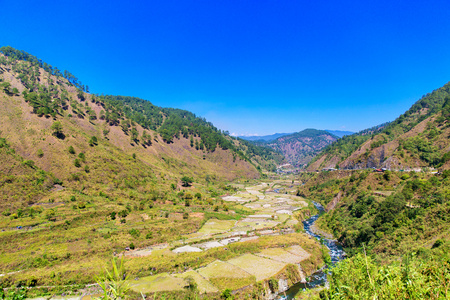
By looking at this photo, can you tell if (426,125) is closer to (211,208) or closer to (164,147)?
(211,208)

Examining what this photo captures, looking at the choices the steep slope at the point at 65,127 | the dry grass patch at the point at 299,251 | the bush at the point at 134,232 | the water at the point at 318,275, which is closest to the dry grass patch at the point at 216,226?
the bush at the point at 134,232

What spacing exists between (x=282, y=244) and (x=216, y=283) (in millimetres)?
24778

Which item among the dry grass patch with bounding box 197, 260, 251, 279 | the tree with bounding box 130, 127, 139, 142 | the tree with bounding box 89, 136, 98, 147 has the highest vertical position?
the tree with bounding box 130, 127, 139, 142

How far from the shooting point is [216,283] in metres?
38.2

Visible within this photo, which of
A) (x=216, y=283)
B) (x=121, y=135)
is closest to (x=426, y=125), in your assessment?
(x=216, y=283)

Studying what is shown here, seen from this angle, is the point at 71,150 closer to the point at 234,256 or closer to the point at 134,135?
the point at 134,135

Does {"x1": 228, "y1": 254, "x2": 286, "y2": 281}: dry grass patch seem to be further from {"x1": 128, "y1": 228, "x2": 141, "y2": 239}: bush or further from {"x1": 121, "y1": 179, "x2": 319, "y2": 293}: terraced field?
{"x1": 128, "y1": 228, "x2": 141, "y2": 239}: bush

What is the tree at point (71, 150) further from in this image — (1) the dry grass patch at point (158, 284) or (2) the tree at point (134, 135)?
(1) the dry grass patch at point (158, 284)

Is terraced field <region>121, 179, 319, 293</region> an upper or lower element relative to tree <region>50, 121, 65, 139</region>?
lower

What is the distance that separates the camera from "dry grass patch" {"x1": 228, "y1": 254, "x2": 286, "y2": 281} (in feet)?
138

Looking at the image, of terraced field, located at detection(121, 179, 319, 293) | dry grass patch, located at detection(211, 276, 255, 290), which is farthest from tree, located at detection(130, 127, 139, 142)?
dry grass patch, located at detection(211, 276, 255, 290)

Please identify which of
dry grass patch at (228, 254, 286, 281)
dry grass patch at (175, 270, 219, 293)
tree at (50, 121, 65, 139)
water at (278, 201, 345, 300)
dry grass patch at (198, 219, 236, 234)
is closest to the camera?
dry grass patch at (175, 270, 219, 293)

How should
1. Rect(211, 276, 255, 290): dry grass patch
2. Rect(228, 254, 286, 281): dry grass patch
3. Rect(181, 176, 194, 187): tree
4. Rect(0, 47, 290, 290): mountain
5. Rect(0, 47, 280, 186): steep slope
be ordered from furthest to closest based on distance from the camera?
Rect(181, 176, 194, 187): tree < Rect(0, 47, 280, 186): steep slope < Rect(0, 47, 290, 290): mountain < Rect(228, 254, 286, 281): dry grass patch < Rect(211, 276, 255, 290): dry grass patch

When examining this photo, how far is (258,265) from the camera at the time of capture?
4575 cm
